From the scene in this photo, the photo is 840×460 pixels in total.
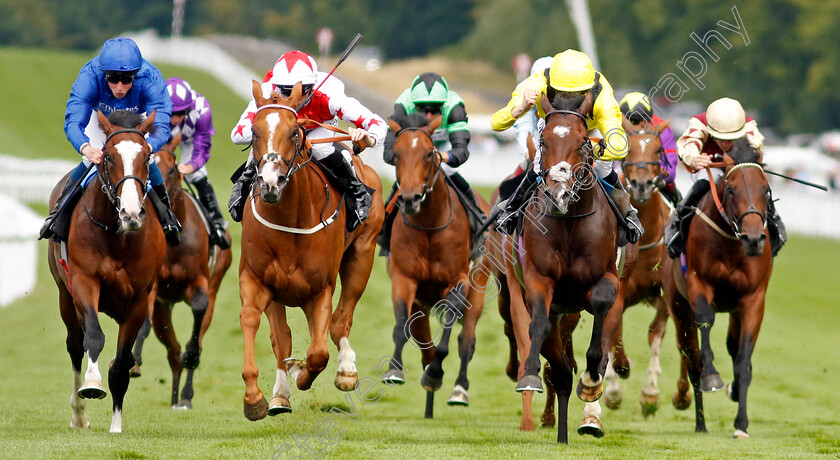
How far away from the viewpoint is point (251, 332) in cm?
777

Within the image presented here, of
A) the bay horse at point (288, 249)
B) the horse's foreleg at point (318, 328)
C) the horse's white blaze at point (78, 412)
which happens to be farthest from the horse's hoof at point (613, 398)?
the horse's white blaze at point (78, 412)

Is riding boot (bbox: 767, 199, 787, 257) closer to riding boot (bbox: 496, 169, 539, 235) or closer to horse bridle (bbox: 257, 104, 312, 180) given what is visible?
riding boot (bbox: 496, 169, 539, 235)

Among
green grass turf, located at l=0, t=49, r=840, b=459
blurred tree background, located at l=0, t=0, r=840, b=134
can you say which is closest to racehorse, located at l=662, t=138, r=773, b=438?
green grass turf, located at l=0, t=49, r=840, b=459

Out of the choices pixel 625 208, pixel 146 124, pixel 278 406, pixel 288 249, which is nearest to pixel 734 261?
pixel 625 208

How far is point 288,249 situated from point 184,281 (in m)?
3.43

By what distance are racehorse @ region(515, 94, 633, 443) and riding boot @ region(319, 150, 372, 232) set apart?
4.16 ft

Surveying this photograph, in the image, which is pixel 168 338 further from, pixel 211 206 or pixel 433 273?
pixel 433 273

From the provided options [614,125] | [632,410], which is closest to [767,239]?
[614,125]

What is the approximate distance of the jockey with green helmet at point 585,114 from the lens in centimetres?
790

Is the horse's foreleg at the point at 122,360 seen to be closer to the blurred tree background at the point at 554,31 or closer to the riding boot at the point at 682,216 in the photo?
the riding boot at the point at 682,216

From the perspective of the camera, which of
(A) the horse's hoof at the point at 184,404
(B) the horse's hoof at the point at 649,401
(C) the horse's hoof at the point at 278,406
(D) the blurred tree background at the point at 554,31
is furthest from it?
(D) the blurred tree background at the point at 554,31

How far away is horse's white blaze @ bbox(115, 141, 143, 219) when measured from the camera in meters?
7.51

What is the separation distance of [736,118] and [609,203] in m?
2.25

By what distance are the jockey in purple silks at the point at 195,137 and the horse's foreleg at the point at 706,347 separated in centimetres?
475
